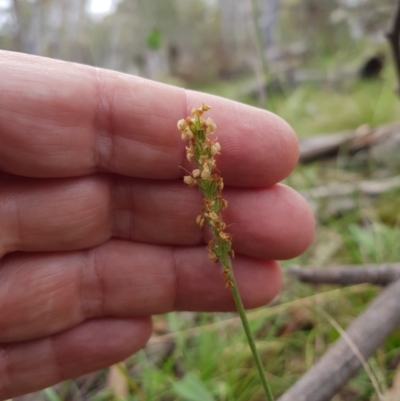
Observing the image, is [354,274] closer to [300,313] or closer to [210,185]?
[300,313]

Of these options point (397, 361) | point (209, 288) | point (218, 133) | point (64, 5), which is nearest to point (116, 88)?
point (218, 133)

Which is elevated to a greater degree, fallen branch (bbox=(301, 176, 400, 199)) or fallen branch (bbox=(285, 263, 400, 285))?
fallen branch (bbox=(285, 263, 400, 285))

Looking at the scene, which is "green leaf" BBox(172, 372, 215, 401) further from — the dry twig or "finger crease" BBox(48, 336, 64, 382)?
the dry twig

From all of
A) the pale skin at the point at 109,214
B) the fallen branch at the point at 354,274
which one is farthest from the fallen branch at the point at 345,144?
the pale skin at the point at 109,214

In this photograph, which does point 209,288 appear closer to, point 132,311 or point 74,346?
point 132,311

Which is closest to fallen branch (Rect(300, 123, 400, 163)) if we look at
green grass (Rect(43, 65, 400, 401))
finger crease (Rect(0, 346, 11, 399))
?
green grass (Rect(43, 65, 400, 401))

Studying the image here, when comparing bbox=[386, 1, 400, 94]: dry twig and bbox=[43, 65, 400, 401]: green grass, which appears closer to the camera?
bbox=[43, 65, 400, 401]: green grass
